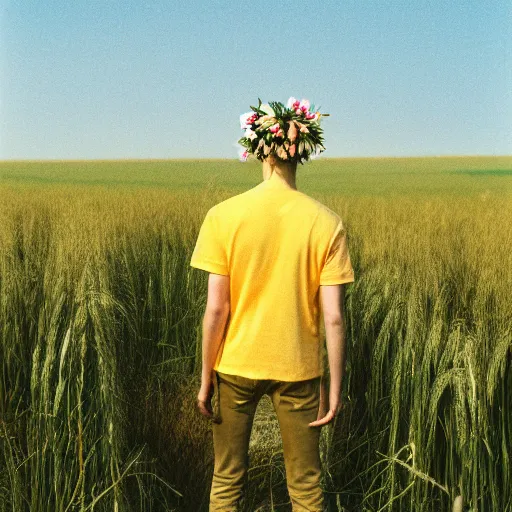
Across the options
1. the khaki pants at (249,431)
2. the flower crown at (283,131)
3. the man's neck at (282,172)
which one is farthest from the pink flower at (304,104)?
the khaki pants at (249,431)

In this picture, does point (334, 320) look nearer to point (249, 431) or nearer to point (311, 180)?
point (249, 431)

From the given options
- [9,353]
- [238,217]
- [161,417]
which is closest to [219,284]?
[238,217]

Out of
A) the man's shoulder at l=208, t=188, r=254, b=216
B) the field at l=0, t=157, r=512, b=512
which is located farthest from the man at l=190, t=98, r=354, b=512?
the field at l=0, t=157, r=512, b=512

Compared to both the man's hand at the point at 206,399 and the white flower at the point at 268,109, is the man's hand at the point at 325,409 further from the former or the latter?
the white flower at the point at 268,109

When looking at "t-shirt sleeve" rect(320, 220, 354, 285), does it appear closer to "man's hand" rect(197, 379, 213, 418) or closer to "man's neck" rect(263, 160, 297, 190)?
"man's neck" rect(263, 160, 297, 190)

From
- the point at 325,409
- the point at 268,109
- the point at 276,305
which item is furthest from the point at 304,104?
the point at 325,409

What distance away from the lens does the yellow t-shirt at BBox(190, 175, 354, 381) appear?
2.29 meters

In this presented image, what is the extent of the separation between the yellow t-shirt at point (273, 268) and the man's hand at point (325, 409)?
119 mm

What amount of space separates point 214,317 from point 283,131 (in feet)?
2.15

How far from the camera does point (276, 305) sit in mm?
2355

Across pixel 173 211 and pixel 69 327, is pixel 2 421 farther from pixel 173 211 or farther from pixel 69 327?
pixel 173 211

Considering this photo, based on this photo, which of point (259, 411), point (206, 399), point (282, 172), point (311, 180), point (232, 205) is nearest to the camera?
point (232, 205)

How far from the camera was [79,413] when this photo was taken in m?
2.79

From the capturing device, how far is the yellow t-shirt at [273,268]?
2.29 metres
